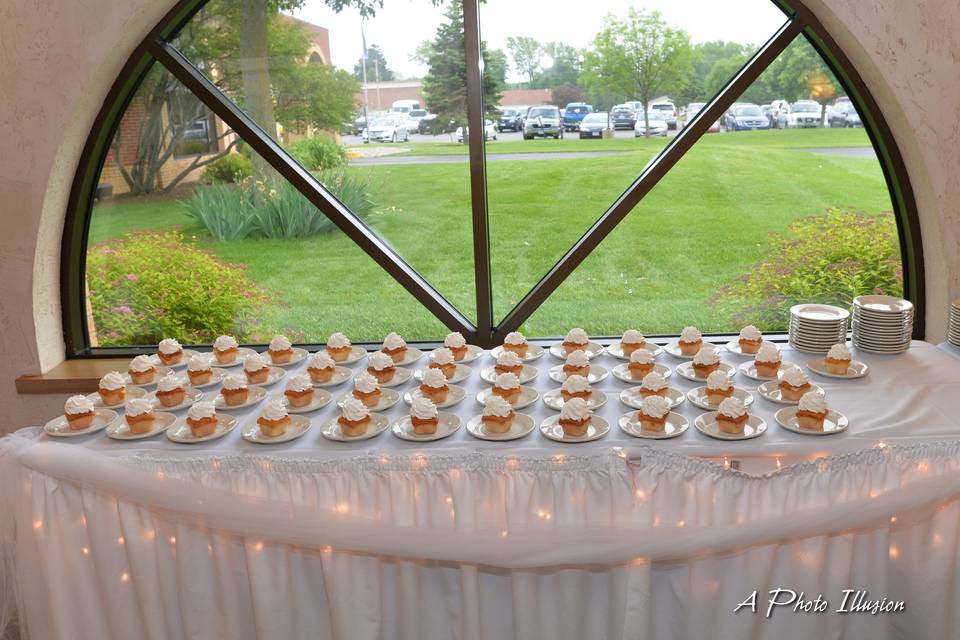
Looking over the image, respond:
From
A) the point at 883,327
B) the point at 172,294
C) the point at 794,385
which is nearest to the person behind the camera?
the point at 794,385

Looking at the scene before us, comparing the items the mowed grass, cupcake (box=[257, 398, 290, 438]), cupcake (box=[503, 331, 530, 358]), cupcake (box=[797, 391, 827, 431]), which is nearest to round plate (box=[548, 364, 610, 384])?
cupcake (box=[503, 331, 530, 358])

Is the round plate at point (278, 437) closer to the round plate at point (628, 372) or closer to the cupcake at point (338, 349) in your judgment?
the cupcake at point (338, 349)

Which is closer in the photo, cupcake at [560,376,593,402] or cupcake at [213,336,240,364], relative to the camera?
cupcake at [560,376,593,402]

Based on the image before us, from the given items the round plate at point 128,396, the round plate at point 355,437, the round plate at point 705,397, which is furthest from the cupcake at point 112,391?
the round plate at point 705,397

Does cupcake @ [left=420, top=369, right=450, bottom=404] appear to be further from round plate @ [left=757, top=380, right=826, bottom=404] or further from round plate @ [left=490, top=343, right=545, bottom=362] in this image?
round plate @ [left=757, top=380, right=826, bottom=404]

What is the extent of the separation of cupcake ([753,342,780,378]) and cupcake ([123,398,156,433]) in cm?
184

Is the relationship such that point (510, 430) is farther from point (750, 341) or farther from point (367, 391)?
point (750, 341)

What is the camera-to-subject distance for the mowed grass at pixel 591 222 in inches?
142

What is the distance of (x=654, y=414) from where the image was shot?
2158 millimetres

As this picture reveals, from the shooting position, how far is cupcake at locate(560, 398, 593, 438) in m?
2.15

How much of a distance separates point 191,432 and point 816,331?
2027 mm

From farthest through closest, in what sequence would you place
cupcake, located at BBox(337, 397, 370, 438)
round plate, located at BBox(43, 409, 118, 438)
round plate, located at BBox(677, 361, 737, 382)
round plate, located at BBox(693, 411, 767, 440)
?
1. round plate, located at BBox(677, 361, 737, 382)
2. round plate, located at BBox(43, 409, 118, 438)
3. cupcake, located at BBox(337, 397, 370, 438)
4. round plate, located at BBox(693, 411, 767, 440)

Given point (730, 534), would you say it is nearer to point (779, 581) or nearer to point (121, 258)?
point (779, 581)

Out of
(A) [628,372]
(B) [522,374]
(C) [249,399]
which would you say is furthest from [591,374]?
(C) [249,399]
